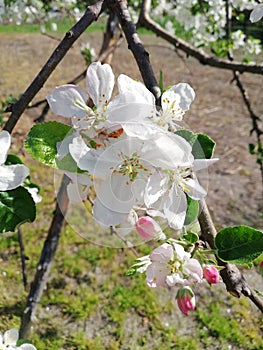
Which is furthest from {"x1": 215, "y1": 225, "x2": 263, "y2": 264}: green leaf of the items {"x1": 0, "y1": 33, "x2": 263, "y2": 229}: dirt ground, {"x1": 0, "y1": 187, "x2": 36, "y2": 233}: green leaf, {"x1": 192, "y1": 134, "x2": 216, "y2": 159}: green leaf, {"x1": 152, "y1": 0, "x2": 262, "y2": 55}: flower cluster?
{"x1": 0, "y1": 33, "x2": 263, "y2": 229}: dirt ground

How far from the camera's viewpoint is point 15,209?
2.72 ft

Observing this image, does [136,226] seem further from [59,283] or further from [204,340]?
[59,283]

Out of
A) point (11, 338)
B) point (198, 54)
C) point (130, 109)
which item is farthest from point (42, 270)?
point (130, 109)

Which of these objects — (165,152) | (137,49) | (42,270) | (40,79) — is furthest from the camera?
(42,270)

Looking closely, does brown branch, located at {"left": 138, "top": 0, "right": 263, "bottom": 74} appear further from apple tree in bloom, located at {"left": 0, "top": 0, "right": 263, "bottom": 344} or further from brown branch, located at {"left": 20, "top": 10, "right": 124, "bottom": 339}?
apple tree in bloom, located at {"left": 0, "top": 0, "right": 263, "bottom": 344}

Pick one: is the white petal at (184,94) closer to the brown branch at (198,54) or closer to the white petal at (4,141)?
the white petal at (4,141)

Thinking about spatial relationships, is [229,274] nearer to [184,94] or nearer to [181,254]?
[181,254]

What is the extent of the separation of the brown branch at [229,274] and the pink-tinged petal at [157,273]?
9 cm

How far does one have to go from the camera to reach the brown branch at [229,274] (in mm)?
672

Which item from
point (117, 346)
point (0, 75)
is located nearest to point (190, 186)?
point (117, 346)

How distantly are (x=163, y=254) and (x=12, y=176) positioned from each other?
258 millimetres

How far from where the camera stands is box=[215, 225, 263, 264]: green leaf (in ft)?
2.26

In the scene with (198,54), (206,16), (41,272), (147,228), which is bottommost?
(41,272)

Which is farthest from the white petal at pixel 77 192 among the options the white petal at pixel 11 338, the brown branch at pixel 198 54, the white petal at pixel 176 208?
the brown branch at pixel 198 54
